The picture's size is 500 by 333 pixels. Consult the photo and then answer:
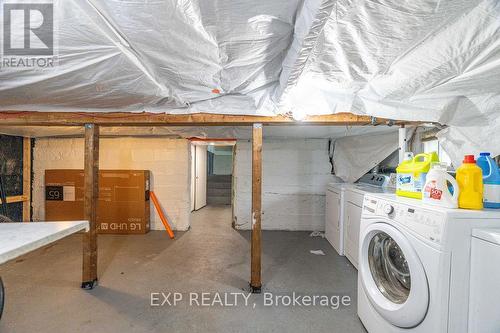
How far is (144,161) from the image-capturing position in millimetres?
3848

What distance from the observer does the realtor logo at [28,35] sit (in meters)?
0.82

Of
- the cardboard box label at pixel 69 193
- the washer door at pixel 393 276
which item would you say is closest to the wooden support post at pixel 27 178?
the cardboard box label at pixel 69 193

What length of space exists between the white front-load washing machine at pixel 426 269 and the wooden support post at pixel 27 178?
5.09 m

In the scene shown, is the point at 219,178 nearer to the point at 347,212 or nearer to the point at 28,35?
the point at 347,212

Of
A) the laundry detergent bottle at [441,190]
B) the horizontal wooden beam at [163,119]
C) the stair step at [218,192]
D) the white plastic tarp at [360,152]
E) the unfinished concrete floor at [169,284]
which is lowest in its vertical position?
the unfinished concrete floor at [169,284]

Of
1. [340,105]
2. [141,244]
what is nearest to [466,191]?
[340,105]

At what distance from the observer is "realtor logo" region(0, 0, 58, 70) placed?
818 millimetres

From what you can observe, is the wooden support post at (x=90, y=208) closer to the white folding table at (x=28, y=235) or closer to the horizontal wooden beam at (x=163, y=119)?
the horizontal wooden beam at (x=163, y=119)

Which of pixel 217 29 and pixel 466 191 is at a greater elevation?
pixel 217 29

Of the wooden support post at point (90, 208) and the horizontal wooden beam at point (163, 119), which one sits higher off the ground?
the horizontal wooden beam at point (163, 119)

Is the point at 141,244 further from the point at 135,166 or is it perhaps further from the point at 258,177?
the point at 258,177

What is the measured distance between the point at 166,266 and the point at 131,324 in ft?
2.83

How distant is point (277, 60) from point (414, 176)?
1121 mm

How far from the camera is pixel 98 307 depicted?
5.88 ft
